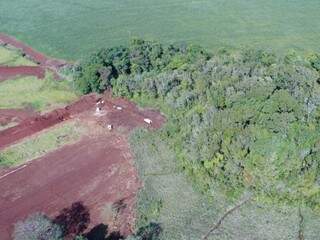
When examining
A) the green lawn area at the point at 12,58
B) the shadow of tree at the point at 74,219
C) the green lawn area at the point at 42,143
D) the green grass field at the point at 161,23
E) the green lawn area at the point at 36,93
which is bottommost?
the shadow of tree at the point at 74,219

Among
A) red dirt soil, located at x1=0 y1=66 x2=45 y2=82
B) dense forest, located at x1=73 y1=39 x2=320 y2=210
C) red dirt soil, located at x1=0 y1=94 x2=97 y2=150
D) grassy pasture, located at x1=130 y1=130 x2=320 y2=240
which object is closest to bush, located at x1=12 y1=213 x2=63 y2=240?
grassy pasture, located at x1=130 y1=130 x2=320 y2=240

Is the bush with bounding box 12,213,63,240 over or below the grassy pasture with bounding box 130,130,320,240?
over

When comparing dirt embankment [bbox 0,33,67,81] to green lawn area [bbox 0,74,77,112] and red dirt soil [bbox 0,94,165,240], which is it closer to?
green lawn area [bbox 0,74,77,112]

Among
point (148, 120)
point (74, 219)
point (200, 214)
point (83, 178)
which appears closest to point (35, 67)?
point (148, 120)

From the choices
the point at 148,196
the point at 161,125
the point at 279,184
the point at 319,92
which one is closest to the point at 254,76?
the point at 319,92

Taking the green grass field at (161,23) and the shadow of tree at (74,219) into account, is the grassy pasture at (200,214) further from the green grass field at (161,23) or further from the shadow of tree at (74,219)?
the green grass field at (161,23)

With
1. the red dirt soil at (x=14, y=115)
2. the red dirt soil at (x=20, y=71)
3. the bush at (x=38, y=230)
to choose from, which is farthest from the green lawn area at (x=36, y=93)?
the bush at (x=38, y=230)
